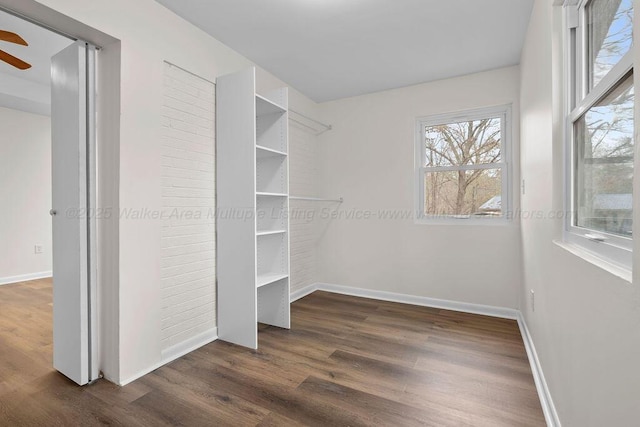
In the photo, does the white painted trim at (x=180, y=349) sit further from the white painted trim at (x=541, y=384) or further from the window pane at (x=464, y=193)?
the window pane at (x=464, y=193)

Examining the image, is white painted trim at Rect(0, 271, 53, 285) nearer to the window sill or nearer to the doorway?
the doorway

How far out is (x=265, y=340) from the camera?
257 centimetres

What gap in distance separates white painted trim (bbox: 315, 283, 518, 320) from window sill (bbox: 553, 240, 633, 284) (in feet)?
6.43

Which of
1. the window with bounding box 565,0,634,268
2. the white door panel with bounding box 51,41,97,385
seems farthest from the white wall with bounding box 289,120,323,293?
the window with bounding box 565,0,634,268

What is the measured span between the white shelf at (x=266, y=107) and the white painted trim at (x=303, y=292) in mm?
2072

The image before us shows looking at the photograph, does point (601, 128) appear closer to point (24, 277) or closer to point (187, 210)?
point (187, 210)

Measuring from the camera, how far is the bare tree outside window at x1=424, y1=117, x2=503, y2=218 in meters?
3.23

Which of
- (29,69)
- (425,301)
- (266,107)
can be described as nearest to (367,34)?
(266,107)

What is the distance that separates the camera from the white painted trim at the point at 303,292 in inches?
145

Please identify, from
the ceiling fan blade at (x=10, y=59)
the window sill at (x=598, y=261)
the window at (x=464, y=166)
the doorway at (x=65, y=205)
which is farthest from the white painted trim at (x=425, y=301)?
the ceiling fan blade at (x=10, y=59)

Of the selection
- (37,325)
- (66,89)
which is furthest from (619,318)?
(37,325)

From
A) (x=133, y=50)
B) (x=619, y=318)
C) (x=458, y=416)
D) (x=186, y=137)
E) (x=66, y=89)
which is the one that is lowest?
(x=458, y=416)

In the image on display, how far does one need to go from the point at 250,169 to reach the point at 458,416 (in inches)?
81.9

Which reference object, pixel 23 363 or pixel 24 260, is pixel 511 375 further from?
pixel 24 260
